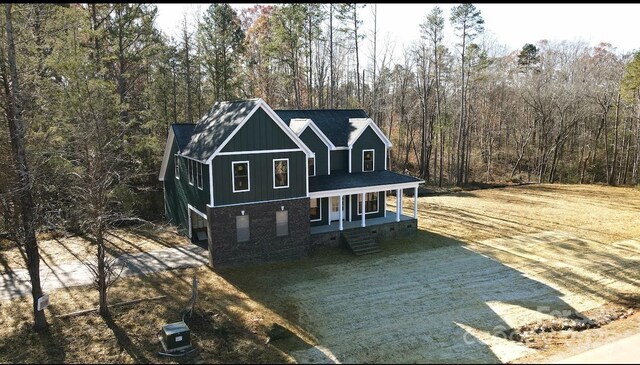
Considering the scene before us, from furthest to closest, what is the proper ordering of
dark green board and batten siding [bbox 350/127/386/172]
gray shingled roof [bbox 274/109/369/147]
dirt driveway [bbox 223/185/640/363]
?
gray shingled roof [bbox 274/109/369/147] → dark green board and batten siding [bbox 350/127/386/172] → dirt driveway [bbox 223/185/640/363]

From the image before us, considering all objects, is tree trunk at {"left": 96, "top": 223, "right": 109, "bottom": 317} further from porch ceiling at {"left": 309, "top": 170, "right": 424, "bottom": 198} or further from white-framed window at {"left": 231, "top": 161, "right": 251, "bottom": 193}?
porch ceiling at {"left": 309, "top": 170, "right": 424, "bottom": 198}

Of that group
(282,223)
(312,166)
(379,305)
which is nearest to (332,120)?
(312,166)

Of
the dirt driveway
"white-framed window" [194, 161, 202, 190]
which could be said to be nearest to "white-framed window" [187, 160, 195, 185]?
"white-framed window" [194, 161, 202, 190]

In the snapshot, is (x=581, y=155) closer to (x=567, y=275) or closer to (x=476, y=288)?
(x=567, y=275)

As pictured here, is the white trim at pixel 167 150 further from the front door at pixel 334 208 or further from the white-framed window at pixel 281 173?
the front door at pixel 334 208

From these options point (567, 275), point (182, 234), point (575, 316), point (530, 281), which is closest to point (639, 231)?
point (567, 275)

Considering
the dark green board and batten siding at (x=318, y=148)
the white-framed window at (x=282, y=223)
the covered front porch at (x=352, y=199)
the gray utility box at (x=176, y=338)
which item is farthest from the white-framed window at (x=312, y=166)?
the gray utility box at (x=176, y=338)
